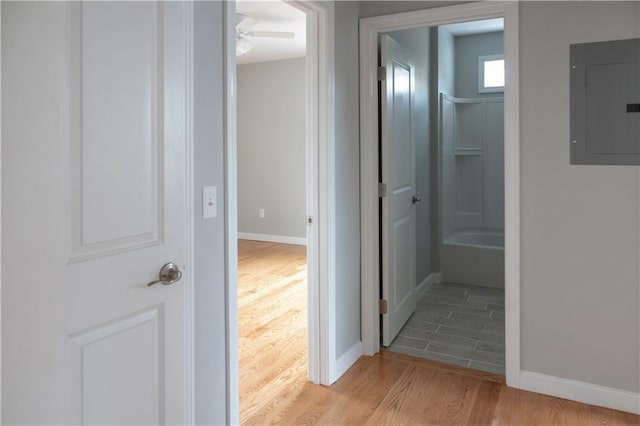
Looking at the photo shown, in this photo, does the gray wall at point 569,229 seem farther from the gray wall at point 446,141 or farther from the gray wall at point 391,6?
the gray wall at point 446,141

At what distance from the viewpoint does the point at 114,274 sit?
136 cm

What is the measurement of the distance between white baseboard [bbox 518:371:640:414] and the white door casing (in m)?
0.90

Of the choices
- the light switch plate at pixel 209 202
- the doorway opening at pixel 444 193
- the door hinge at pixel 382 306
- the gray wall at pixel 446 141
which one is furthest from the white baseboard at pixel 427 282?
the light switch plate at pixel 209 202

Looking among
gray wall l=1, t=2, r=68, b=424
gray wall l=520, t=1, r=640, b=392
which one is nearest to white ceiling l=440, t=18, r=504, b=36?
gray wall l=520, t=1, r=640, b=392

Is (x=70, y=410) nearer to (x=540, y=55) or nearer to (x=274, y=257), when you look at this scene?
(x=540, y=55)

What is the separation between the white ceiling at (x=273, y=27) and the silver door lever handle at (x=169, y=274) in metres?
2.36

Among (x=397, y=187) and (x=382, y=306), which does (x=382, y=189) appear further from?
(x=382, y=306)

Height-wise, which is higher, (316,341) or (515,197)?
(515,197)

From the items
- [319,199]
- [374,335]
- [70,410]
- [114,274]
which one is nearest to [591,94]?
[319,199]

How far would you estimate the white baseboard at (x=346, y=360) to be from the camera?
2660 millimetres

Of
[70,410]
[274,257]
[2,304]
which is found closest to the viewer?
[2,304]

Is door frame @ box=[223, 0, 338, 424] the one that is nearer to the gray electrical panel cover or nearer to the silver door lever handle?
the silver door lever handle

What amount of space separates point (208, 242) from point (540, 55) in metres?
1.93

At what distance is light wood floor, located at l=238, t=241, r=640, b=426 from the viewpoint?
2.28 metres
